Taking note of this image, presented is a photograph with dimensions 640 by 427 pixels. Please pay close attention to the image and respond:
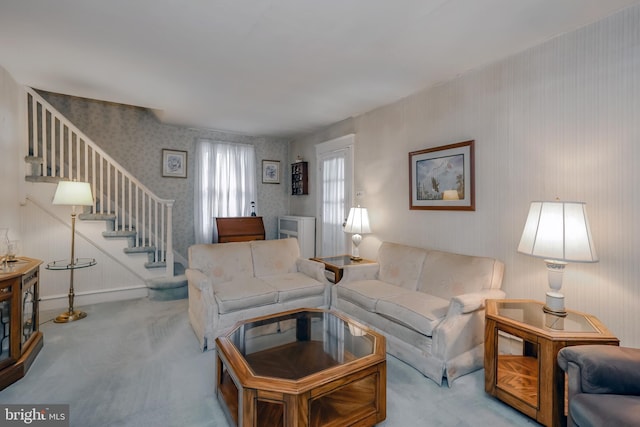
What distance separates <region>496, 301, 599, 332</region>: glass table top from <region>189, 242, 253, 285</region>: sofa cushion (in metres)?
2.46

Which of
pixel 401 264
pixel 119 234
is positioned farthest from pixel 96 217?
→ pixel 401 264

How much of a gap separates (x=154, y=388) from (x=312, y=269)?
1.81 metres

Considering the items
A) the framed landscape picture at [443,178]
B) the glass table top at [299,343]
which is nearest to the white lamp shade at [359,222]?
the framed landscape picture at [443,178]

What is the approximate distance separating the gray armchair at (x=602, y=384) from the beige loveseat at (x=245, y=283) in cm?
218

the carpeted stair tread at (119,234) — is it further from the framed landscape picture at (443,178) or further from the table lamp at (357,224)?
the framed landscape picture at (443,178)

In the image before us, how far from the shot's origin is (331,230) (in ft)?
16.0

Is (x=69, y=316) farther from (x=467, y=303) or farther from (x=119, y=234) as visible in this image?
(x=467, y=303)

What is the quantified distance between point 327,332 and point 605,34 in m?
2.82

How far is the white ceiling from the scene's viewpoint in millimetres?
1971

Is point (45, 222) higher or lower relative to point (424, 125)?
lower

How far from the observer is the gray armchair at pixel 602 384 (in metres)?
1.22

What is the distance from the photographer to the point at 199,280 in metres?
→ 2.67

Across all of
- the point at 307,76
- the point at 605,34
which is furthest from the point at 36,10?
the point at 605,34

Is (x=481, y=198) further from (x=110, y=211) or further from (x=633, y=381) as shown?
(x=110, y=211)
